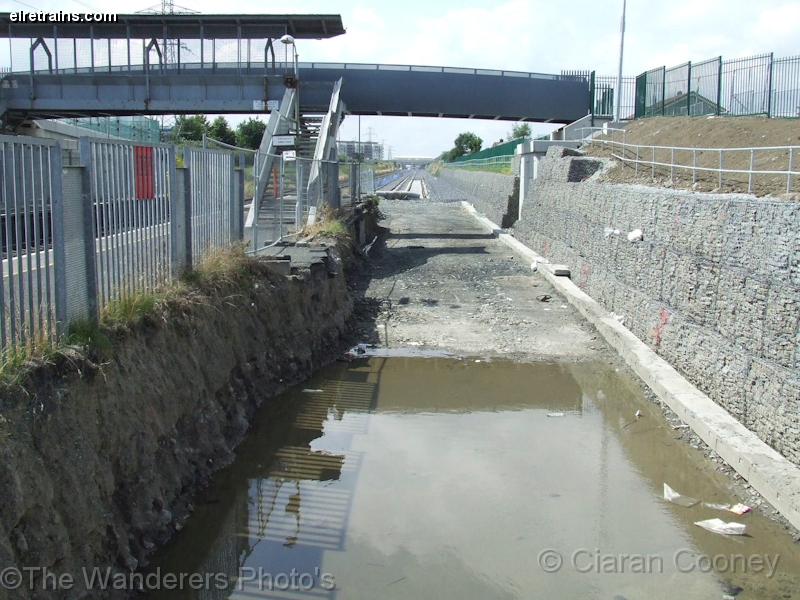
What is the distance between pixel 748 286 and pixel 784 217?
0.93m

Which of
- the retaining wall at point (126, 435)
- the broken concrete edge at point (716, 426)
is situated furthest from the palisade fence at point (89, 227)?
the broken concrete edge at point (716, 426)

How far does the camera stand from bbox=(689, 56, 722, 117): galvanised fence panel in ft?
77.6

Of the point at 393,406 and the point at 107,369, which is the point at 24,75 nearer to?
the point at 393,406

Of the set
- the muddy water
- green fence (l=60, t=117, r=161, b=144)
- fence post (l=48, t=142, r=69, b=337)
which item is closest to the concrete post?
the muddy water

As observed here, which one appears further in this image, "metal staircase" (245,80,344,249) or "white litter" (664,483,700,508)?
"metal staircase" (245,80,344,249)

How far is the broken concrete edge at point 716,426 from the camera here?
21.6ft

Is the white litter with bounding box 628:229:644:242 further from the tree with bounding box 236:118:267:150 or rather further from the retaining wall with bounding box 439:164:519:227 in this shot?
the tree with bounding box 236:118:267:150

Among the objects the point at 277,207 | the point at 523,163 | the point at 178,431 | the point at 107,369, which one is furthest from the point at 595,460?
the point at 523,163

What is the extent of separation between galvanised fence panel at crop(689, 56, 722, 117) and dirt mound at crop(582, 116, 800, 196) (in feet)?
5.53

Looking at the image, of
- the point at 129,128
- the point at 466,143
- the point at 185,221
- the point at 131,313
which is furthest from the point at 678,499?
the point at 466,143

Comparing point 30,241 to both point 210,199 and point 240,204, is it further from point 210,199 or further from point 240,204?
point 240,204

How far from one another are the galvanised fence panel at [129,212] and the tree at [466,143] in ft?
428

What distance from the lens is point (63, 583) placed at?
4500mm

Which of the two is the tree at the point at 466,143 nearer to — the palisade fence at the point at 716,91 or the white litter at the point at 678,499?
the palisade fence at the point at 716,91
